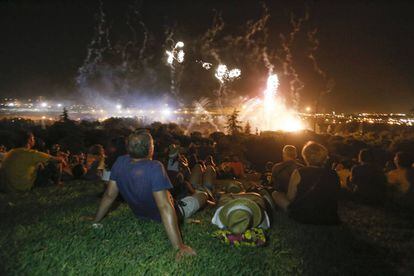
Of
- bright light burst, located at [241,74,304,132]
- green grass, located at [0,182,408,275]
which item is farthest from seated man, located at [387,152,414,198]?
bright light burst, located at [241,74,304,132]

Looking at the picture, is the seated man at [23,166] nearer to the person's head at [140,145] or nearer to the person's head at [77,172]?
the person's head at [77,172]

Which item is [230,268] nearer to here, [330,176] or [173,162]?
[330,176]

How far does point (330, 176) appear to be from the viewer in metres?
5.78

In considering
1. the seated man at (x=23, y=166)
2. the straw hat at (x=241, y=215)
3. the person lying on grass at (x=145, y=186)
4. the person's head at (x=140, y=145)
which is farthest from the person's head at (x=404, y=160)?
the seated man at (x=23, y=166)

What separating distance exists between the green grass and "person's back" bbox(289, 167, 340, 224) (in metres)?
0.18

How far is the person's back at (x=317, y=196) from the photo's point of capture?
5.75 meters

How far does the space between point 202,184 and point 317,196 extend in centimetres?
364

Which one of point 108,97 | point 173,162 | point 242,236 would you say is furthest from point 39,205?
point 108,97

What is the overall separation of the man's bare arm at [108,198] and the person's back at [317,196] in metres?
3.08

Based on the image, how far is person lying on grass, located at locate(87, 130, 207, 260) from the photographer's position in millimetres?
4223

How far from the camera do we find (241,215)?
4.79 m

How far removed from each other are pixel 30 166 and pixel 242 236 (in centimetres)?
535

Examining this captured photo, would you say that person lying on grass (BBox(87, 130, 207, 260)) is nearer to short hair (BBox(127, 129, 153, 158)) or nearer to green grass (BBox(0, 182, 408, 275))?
short hair (BBox(127, 129, 153, 158))

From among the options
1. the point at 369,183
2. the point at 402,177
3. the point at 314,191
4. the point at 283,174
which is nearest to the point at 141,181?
the point at 314,191
